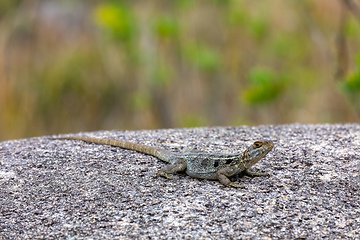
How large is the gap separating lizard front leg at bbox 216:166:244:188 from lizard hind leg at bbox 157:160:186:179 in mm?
281

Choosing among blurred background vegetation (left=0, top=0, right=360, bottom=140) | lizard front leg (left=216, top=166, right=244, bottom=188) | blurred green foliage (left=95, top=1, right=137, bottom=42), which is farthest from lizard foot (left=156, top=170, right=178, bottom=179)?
blurred green foliage (left=95, top=1, right=137, bottom=42)

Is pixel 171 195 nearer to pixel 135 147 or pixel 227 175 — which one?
pixel 227 175

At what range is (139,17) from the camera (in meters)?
8.31

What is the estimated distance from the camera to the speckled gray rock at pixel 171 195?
300 cm

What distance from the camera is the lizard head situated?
3672 mm

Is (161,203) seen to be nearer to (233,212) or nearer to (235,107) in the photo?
(233,212)

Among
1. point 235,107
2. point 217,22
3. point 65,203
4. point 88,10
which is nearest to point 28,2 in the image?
point 88,10

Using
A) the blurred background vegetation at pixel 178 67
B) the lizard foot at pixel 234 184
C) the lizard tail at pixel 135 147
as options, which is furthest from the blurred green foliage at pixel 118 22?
the lizard foot at pixel 234 184

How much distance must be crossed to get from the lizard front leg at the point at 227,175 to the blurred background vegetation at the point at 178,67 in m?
3.72

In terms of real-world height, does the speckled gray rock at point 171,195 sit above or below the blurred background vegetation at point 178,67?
below

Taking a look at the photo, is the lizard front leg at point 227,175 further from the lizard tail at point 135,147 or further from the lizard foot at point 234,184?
the lizard tail at point 135,147

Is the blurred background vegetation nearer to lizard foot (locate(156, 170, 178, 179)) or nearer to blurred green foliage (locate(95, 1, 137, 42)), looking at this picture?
blurred green foliage (locate(95, 1, 137, 42))

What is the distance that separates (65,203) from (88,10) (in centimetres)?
944

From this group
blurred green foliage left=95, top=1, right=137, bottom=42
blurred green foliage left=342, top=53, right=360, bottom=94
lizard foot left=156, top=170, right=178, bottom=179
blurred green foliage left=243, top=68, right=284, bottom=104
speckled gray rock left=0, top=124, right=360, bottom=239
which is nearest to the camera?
speckled gray rock left=0, top=124, right=360, bottom=239
